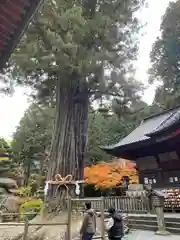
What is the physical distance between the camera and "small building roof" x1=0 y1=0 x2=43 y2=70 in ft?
10.2

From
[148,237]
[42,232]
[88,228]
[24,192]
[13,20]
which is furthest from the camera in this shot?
[24,192]

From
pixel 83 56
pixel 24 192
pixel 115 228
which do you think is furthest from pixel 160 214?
pixel 24 192

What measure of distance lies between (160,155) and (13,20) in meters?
11.4

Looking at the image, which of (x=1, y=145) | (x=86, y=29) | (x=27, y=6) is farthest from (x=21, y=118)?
(x=27, y=6)

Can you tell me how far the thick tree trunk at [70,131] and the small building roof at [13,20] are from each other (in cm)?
823

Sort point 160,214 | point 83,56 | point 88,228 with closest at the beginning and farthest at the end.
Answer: point 88,228 → point 160,214 → point 83,56

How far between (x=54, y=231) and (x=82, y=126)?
5245 millimetres

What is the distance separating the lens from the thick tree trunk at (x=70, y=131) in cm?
1138

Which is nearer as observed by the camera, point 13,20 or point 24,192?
point 13,20

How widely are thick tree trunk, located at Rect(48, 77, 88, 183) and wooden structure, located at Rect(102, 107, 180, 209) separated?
9.73 ft

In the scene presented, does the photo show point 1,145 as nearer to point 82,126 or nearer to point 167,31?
point 82,126

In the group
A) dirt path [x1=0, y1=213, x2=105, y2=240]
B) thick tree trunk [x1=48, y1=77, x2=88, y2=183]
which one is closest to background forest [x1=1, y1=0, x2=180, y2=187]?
thick tree trunk [x1=48, y1=77, x2=88, y2=183]

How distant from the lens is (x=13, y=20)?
331 cm

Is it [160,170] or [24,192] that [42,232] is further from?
[24,192]
